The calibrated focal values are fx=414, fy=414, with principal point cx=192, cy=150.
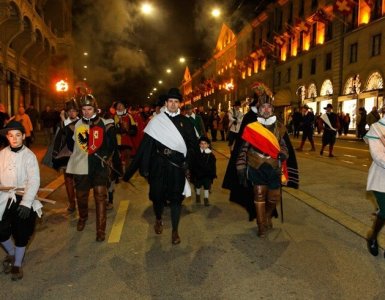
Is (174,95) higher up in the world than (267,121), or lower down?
higher up

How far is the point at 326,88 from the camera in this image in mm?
33969

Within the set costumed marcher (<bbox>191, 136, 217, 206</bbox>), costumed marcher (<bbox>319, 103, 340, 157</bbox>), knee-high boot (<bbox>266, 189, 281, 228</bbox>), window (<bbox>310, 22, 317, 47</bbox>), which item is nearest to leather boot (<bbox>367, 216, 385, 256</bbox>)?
knee-high boot (<bbox>266, 189, 281, 228</bbox>)

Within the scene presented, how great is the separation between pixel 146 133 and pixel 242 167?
1.26m

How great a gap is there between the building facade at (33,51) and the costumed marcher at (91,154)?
14071mm

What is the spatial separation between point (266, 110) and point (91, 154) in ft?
7.54

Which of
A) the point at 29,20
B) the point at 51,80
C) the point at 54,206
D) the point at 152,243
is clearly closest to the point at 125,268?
the point at 152,243

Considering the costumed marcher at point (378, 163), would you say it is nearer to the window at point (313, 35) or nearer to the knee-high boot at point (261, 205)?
the knee-high boot at point (261, 205)

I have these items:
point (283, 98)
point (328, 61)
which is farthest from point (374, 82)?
point (283, 98)

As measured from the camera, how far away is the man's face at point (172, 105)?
496 centimetres

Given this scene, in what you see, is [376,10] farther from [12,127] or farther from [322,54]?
[12,127]

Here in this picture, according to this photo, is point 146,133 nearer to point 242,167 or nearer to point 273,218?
point 242,167

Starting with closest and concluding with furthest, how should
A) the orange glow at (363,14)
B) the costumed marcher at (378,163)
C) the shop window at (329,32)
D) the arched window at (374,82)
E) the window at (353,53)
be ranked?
the costumed marcher at (378,163), the arched window at (374,82), the orange glow at (363,14), the window at (353,53), the shop window at (329,32)

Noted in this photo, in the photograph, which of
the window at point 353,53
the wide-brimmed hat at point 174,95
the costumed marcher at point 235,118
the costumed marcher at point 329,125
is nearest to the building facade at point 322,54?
the window at point 353,53

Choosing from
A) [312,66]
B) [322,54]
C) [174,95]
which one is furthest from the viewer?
[312,66]
